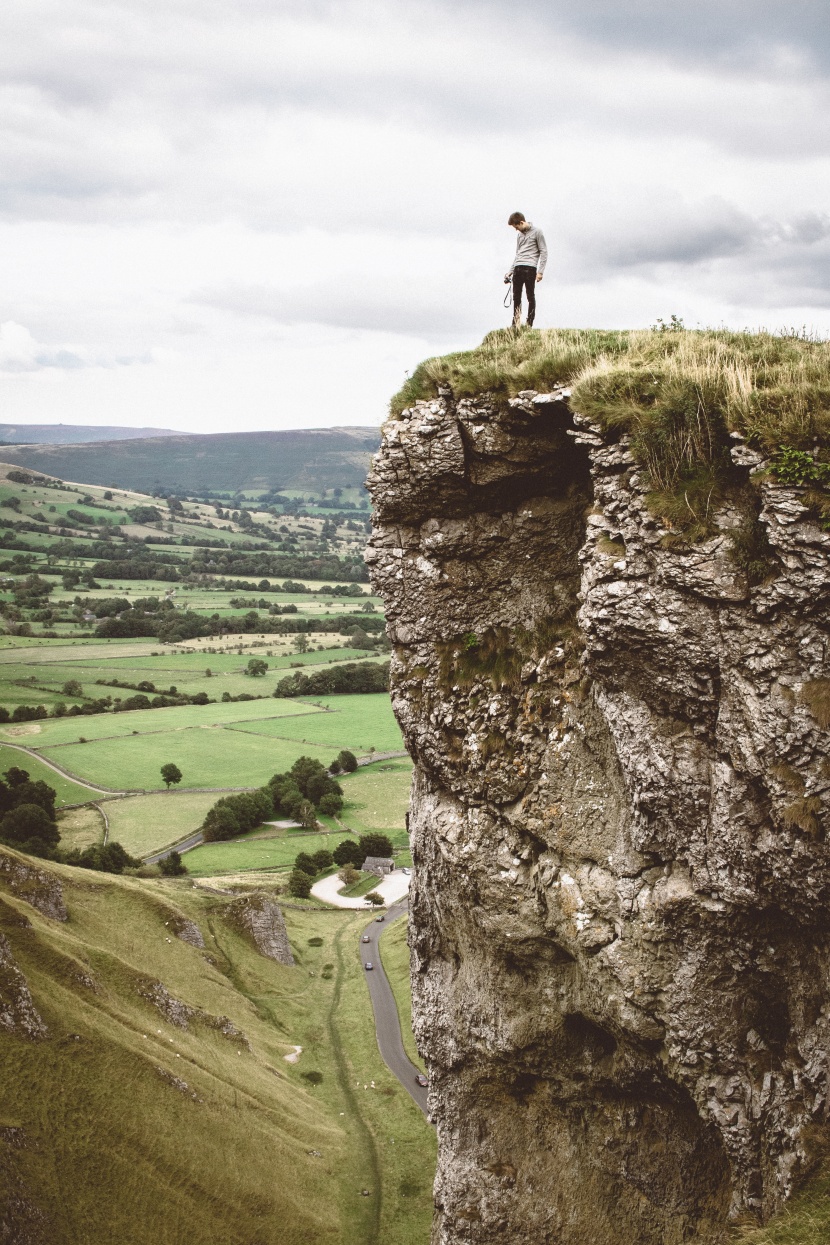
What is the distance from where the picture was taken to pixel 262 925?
6744 centimetres

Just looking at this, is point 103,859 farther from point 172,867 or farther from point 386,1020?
point 386,1020

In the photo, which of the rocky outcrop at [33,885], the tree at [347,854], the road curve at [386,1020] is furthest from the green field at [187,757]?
the rocky outcrop at [33,885]

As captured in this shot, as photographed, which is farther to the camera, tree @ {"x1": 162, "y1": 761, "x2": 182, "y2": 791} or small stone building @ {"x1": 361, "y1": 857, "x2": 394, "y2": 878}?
tree @ {"x1": 162, "y1": 761, "x2": 182, "y2": 791}

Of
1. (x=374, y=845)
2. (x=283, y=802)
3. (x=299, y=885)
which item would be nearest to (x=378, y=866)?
(x=374, y=845)

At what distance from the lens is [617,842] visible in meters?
17.4

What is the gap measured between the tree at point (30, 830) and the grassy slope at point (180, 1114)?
967 inches

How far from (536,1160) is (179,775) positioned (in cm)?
8900

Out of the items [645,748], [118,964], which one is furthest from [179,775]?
[645,748]

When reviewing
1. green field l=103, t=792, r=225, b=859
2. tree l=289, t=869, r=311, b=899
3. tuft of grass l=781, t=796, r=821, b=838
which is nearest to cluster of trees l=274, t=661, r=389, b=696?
green field l=103, t=792, r=225, b=859

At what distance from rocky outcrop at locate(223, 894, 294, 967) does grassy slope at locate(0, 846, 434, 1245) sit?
8126 mm

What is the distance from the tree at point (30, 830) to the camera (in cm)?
7969

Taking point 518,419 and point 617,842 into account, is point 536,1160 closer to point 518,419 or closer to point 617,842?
point 617,842

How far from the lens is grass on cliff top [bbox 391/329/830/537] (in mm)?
14047

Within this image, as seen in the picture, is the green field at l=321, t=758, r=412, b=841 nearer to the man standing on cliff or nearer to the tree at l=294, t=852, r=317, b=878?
the tree at l=294, t=852, r=317, b=878
